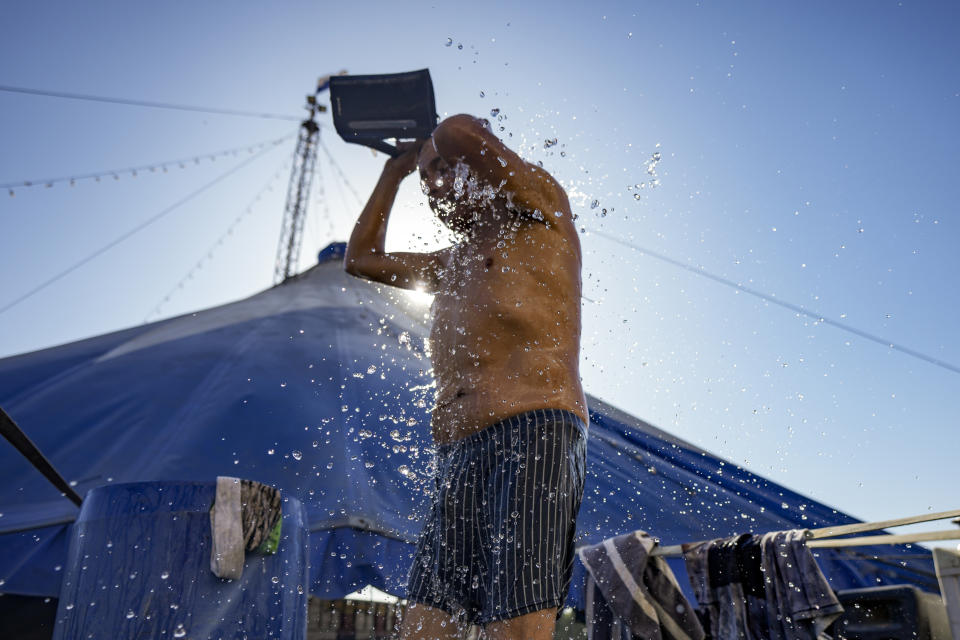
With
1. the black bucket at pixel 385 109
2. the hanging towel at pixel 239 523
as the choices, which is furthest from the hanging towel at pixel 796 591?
the black bucket at pixel 385 109

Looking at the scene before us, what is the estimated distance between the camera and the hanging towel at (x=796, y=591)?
2.04 meters

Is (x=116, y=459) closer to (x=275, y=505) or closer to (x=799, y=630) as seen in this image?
(x=275, y=505)

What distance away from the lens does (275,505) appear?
1.76 meters

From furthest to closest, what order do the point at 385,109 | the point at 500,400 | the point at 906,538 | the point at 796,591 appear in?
1. the point at 385,109
2. the point at 796,591
3. the point at 906,538
4. the point at 500,400

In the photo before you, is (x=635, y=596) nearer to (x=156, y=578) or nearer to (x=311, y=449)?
(x=156, y=578)

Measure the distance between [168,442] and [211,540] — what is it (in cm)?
209

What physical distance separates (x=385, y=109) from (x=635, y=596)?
6.19 ft

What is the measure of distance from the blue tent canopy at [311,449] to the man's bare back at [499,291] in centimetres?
151

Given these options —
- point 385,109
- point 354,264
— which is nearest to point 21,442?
point 354,264

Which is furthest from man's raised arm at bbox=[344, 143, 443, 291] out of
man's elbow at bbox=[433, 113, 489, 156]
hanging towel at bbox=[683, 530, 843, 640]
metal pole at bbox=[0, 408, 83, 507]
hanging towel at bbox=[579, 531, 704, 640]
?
hanging towel at bbox=[683, 530, 843, 640]

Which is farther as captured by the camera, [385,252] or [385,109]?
[385,109]

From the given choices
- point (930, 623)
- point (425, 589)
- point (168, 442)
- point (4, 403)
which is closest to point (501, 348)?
point (425, 589)

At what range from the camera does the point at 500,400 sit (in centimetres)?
147

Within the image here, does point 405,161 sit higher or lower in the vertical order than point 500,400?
higher
